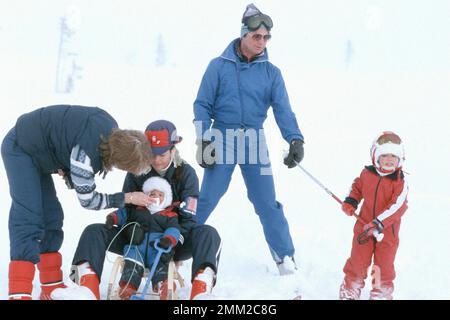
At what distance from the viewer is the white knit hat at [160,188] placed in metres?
4.11

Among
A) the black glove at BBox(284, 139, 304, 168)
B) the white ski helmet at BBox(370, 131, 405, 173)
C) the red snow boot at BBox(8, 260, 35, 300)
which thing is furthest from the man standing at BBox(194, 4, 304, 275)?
the red snow boot at BBox(8, 260, 35, 300)

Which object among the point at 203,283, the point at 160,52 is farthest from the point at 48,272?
the point at 160,52

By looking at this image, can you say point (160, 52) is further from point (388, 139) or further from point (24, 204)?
point (24, 204)

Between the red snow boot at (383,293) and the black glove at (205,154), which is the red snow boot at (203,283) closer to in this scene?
the black glove at (205,154)

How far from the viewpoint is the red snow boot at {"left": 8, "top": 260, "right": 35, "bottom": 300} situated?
Result: 357cm

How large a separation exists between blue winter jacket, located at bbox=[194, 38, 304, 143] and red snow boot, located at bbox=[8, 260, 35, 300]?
1734 millimetres

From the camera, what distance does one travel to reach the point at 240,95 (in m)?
4.62

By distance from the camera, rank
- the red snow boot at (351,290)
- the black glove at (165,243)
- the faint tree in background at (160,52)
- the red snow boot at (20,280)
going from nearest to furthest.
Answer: the red snow boot at (20,280), the black glove at (165,243), the red snow boot at (351,290), the faint tree in background at (160,52)

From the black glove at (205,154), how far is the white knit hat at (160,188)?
0.56 meters

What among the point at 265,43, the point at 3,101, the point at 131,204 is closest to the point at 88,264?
the point at 131,204

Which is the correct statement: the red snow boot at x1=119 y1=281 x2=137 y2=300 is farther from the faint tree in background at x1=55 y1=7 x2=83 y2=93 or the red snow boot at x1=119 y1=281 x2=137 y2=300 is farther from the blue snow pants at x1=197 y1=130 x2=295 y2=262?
the faint tree in background at x1=55 y1=7 x2=83 y2=93

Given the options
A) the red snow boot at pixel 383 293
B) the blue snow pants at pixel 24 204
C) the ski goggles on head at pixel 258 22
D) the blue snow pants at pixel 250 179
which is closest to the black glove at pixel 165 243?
the blue snow pants at pixel 24 204

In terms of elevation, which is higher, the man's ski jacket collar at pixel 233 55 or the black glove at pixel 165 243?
the man's ski jacket collar at pixel 233 55
